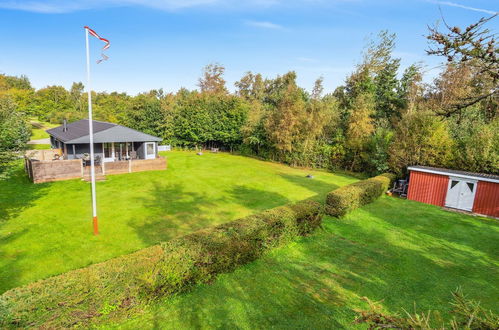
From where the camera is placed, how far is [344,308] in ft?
22.0

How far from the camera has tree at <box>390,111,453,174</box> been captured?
19.1 meters

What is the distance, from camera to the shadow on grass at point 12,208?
781 centimetres

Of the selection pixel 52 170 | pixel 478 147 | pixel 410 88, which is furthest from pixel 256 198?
pixel 410 88

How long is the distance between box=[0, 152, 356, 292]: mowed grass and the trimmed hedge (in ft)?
8.48

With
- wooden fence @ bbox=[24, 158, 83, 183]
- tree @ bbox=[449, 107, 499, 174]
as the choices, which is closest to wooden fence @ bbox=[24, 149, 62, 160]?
wooden fence @ bbox=[24, 158, 83, 183]

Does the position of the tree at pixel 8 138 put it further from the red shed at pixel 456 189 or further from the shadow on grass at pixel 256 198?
the red shed at pixel 456 189

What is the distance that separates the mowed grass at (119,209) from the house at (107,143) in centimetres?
375

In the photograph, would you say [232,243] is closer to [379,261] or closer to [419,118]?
[379,261]

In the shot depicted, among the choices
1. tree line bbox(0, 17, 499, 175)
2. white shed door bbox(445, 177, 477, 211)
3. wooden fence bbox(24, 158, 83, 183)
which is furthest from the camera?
wooden fence bbox(24, 158, 83, 183)

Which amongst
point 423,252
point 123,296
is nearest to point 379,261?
point 423,252

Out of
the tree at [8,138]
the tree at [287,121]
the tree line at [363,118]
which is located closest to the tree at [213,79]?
the tree line at [363,118]

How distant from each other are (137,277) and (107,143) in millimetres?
22409

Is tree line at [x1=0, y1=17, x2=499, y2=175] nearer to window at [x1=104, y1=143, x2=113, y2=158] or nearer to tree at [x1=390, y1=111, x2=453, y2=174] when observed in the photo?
tree at [x1=390, y1=111, x2=453, y2=174]

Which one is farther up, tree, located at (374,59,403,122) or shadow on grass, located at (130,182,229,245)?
tree, located at (374,59,403,122)
